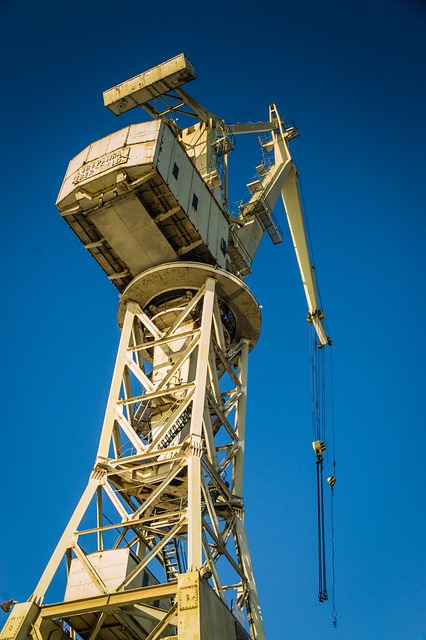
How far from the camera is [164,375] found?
76.8 ft

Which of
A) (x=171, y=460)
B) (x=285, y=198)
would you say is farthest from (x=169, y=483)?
(x=285, y=198)

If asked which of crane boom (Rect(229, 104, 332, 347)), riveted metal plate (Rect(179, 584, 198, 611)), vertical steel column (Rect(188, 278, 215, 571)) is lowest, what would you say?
riveted metal plate (Rect(179, 584, 198, 611))

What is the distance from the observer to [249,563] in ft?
66.1

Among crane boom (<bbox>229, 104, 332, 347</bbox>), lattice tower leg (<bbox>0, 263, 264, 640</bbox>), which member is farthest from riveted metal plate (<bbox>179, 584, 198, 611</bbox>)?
crane boom (<bbox>229, 104, 332, 347</bbox>)

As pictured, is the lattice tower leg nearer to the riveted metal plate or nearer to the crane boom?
the riveted metal plate

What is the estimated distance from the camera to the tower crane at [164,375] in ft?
53.9

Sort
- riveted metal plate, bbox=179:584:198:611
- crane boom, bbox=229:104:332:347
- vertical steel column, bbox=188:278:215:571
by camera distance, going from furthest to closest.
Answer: crane boom, bbox=229:104:332:347, vertical steel column, bbox=188:278:215:571, riveted metal plate, bbox=179:584:198:611

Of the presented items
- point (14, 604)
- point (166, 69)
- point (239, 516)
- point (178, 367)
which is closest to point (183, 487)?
point (239, 516)

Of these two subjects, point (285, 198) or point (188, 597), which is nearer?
point (188, 597)

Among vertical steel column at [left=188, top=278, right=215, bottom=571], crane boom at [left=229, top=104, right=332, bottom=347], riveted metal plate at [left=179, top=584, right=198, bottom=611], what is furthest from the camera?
crane boom at [left=229, top=104, right=332, bottom=347]

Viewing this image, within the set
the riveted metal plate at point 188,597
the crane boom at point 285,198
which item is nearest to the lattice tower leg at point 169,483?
the riveted metal plate at point 188,597

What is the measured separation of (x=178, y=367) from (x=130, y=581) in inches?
270

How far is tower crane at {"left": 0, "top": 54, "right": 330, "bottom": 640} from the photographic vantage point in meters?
16.4

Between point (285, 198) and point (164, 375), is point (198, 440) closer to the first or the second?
point (164, 375)
